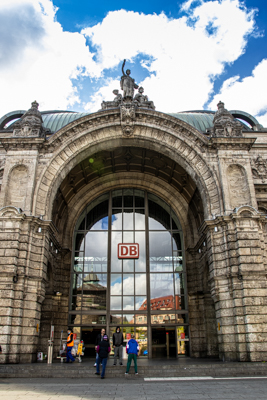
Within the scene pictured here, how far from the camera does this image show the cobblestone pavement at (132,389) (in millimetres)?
8336

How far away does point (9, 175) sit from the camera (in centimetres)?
1928

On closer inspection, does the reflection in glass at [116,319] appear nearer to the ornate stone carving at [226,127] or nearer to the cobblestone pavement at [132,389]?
the cobblestone pavement at [132,389]

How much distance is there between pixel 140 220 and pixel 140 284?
4771mm

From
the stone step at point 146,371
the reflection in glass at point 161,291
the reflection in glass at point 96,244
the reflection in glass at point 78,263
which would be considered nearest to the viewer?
the stone step at point 146,371

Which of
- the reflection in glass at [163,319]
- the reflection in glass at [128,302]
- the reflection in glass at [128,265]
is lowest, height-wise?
the reflection in glass at [163,319]

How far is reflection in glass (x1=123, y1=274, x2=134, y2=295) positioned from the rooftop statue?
12.3 meters

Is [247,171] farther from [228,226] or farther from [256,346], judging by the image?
[256,346]

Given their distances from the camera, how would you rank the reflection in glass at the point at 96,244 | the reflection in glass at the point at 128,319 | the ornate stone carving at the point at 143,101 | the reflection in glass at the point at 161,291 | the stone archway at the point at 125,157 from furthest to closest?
the reflection in glass at the point at 96,244
the ornate stone carving at the point at 143,101
the reflection in glass at the point at 161,291
the reflection in glass at the point at 128,319
the stone archway at the point at 125,157

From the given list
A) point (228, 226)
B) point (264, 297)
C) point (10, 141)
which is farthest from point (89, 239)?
point (264, 297)

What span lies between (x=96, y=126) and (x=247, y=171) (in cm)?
981

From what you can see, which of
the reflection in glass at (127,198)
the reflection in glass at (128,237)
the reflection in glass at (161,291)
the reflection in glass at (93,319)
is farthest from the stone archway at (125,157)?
the reflection in glass at (128,237)

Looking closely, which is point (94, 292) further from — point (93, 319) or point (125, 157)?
point (125, 157)

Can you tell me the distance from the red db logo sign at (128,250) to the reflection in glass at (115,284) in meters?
1.47

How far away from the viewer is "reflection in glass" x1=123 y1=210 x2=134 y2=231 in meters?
24.5
